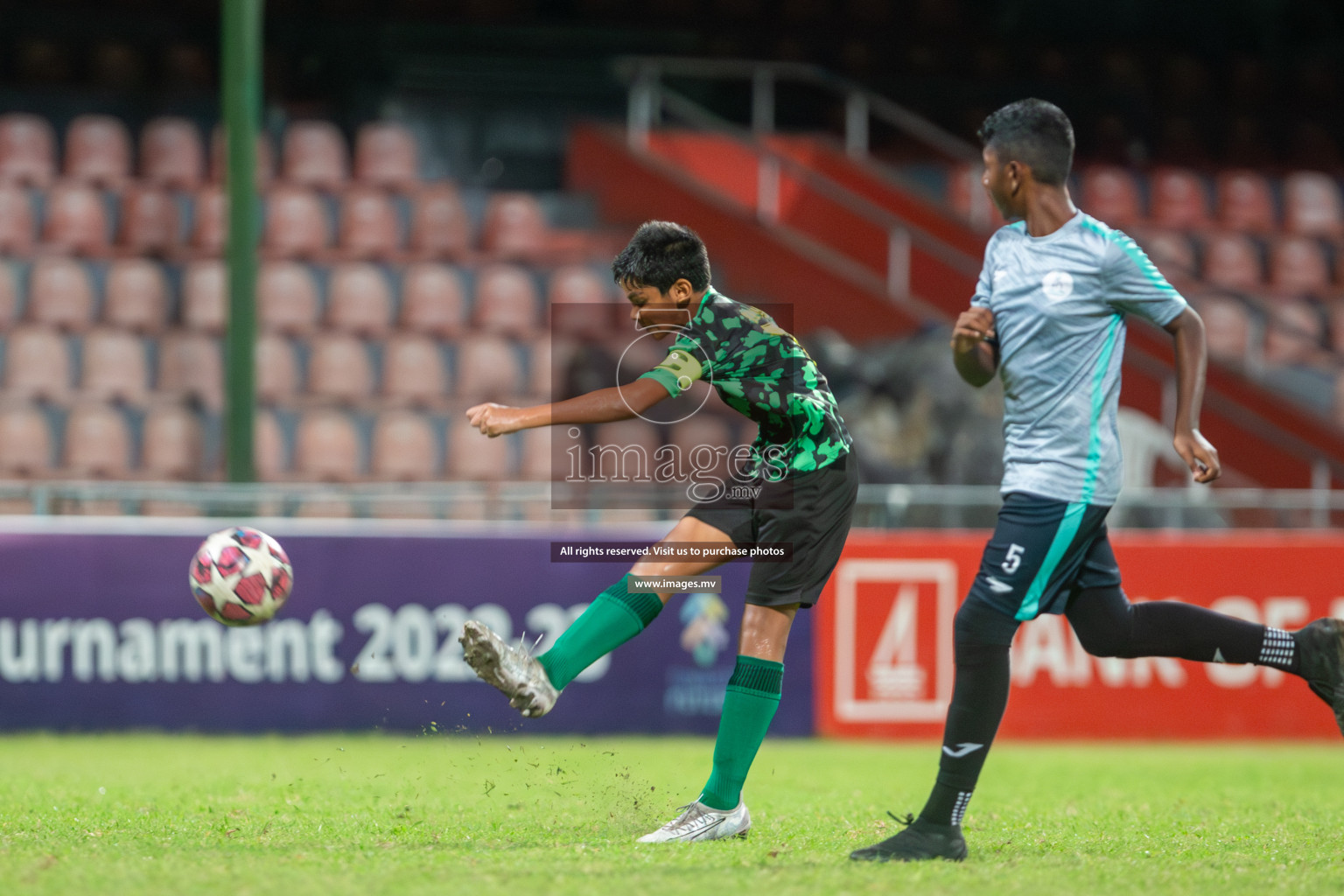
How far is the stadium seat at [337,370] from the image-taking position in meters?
12.9

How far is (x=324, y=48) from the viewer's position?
639 inches

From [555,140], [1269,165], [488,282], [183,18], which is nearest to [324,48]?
[183,18]

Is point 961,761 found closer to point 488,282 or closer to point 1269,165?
point 488,282

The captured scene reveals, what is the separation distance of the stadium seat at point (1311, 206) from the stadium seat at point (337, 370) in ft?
34.9

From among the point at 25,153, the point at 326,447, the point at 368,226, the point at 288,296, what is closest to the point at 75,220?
the point at 25,153

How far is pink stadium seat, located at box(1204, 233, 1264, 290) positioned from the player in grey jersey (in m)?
12.4

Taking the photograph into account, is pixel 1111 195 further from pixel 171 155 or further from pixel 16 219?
pixel 16 219

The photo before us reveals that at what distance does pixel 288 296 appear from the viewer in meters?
13.6

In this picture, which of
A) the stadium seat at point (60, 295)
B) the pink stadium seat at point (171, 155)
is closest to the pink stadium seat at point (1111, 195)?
the pink stadium seat at point (171, 155)

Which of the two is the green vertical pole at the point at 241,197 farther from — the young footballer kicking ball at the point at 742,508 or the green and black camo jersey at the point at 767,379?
the green and black camo jersey at the point at 767,379

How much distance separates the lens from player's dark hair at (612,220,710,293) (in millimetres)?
5281

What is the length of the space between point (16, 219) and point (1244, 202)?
12.9 meters

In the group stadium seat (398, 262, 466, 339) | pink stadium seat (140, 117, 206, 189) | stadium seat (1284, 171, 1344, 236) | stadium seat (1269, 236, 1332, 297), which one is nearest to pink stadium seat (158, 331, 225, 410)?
stadium seat (398, 262, 466, 339)

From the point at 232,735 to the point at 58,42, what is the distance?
9.09 metres
